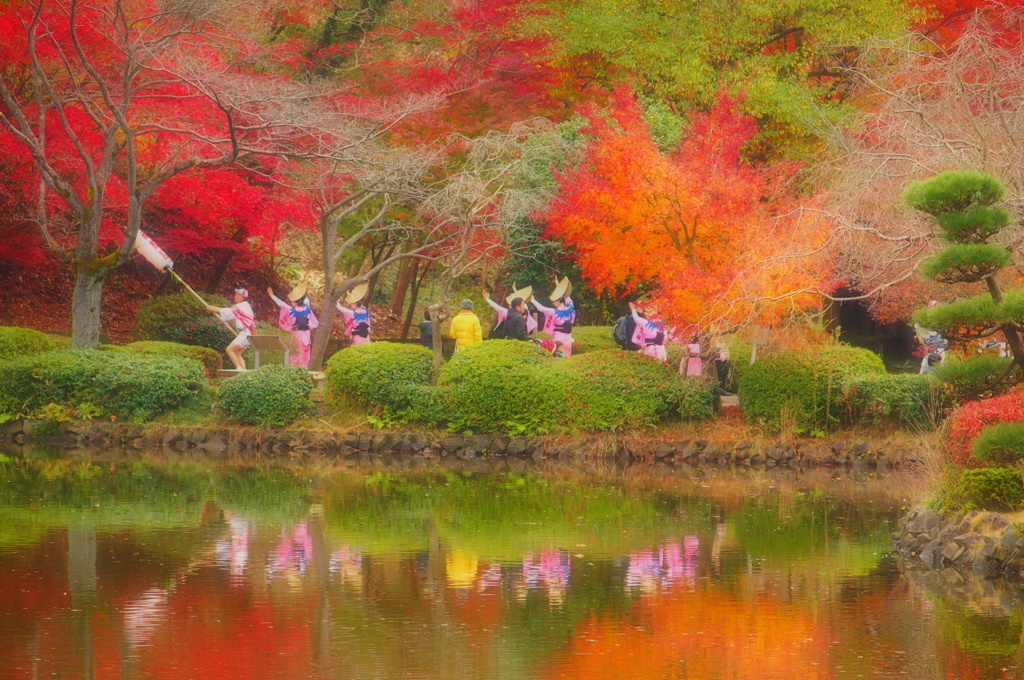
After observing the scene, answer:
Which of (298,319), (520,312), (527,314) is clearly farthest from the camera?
(527,314)

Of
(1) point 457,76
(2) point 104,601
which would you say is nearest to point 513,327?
(1) point 457,76

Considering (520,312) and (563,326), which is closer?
(520,312)

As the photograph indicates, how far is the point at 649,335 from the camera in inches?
864

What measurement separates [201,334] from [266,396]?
806cm

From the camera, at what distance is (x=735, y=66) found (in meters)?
24.3

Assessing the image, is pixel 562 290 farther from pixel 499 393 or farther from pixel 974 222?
pixel 974 222

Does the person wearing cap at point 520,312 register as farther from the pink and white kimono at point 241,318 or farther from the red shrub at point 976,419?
the red shrub at point 976,419

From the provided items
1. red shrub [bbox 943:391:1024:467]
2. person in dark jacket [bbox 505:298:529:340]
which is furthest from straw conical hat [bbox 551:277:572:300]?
red shrub [bbox 943:391:1024:467]

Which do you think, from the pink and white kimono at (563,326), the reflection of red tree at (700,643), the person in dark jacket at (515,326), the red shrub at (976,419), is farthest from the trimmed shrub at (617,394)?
the reflection of red tree at (700,643)

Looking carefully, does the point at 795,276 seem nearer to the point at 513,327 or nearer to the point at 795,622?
the point at 513,327

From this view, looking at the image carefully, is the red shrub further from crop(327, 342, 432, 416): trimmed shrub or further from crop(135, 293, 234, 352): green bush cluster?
crop(135, 293, 234, 352): green bush cluster

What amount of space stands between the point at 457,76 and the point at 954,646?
63.7ft

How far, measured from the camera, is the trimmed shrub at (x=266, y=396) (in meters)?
19.4

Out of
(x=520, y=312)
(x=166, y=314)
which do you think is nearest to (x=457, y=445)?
(x=520, y=312)
